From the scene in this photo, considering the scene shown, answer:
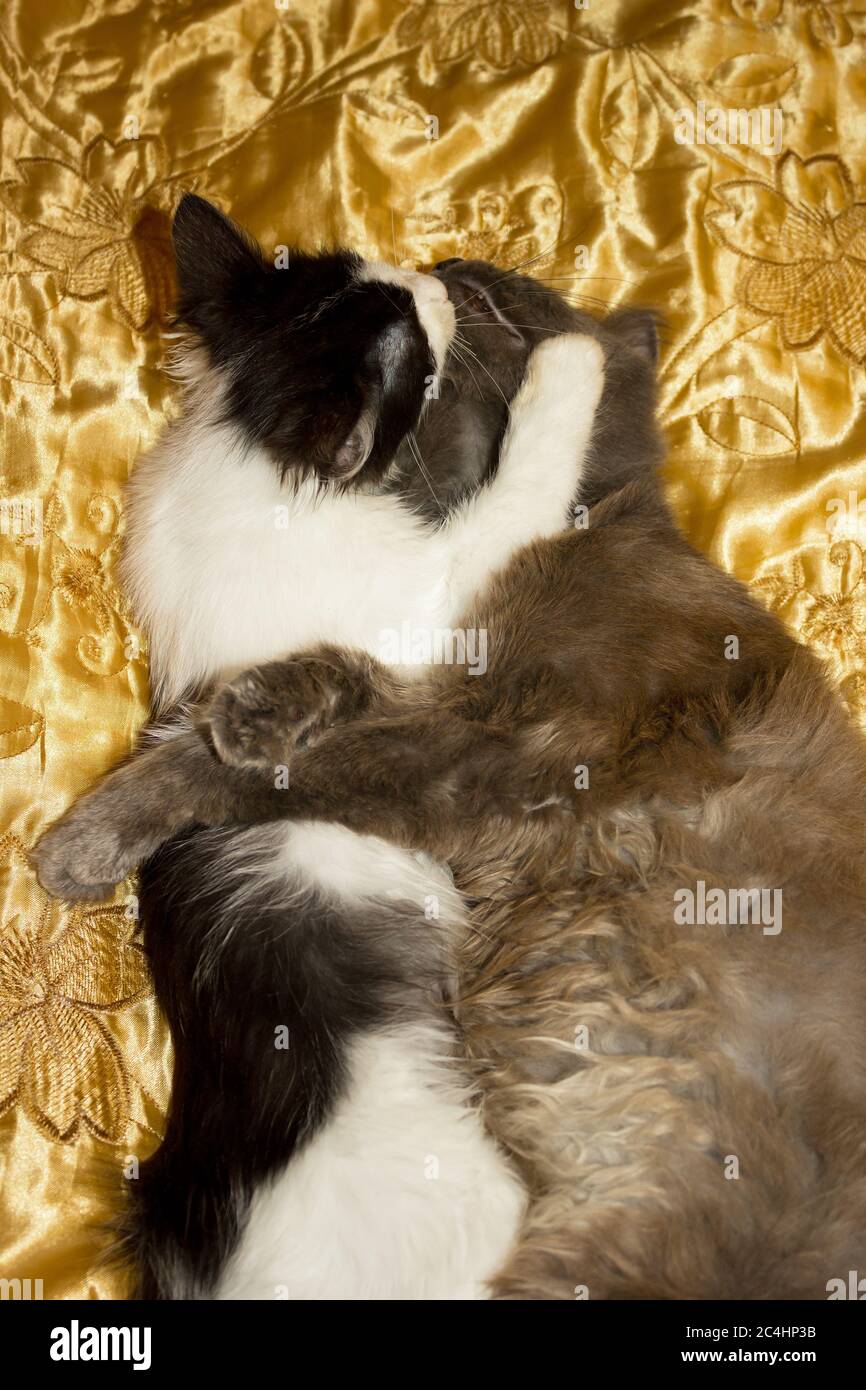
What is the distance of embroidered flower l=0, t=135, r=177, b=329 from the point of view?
2.03 m

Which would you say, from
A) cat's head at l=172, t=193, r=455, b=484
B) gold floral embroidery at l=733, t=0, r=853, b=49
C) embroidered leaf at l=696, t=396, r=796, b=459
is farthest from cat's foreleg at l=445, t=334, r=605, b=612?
gold floral embroidery at l=733, t=0, r=853, b=49

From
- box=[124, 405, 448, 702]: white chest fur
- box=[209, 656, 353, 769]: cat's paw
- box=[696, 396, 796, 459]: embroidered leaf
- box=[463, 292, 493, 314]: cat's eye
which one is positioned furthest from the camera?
box=[696, 396, 796, 459]: embroidered leaf

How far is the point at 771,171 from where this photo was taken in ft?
7.11

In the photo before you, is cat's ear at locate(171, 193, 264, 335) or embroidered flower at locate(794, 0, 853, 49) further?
embroidered flower at locate(794, 0, 853, 49)

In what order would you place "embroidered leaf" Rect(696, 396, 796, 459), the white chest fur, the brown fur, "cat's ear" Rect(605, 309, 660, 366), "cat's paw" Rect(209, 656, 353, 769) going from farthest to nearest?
"embroidered leaf" Rect(696, 396, 796, 459) < "cat's ear" Rect(605, 309, 660, 366) < the white chest fur < "cat's paw" Rect(209, 656, 353, 769) < the brown fur

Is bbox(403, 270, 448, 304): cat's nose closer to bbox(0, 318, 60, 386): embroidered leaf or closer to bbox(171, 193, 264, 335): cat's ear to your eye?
bbox(171, 193, 264, 335): cat's ear

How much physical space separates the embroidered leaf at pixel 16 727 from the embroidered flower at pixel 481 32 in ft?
4.70

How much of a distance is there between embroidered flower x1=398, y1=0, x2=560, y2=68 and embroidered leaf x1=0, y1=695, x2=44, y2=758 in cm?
143

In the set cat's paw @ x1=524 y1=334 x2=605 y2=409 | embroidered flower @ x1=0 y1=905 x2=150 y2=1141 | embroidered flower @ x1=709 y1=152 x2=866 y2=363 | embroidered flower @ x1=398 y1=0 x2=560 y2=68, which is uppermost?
embroidered flower @ x1=398 y1=0 x2=560 y2=68

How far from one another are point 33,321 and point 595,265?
102 cm

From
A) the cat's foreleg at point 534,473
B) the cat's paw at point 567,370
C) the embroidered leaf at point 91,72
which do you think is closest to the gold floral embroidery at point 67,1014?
the cat's foreleg at point 534,473

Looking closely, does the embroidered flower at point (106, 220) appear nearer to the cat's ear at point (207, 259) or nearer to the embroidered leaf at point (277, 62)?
the embroidered leaf at point (277, 62)

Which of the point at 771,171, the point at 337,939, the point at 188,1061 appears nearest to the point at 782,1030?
the point at 337,939

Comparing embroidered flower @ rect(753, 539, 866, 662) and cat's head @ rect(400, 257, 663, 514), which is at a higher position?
cat's head @ rect(400, 257, 663, 514)
